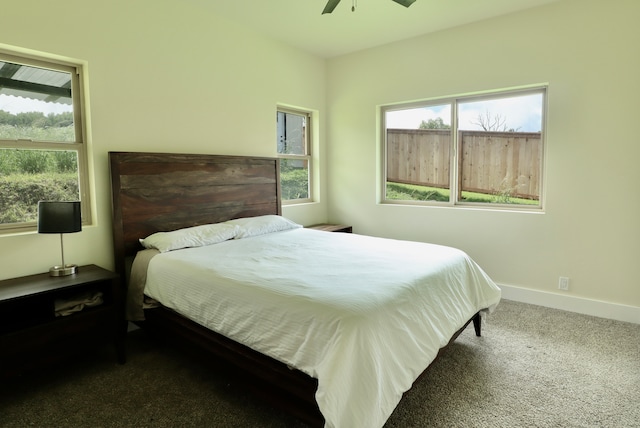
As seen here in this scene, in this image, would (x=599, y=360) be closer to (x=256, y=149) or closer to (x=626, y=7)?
(x=626, y=7)

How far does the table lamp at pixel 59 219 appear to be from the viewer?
225 centimetres

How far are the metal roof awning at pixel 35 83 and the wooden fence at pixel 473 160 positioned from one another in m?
3.24

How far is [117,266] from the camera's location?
2.78 meters

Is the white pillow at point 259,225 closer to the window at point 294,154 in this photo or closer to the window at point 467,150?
the window at point 294,154

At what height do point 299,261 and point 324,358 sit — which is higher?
point 299,261

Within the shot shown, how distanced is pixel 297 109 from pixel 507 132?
239 cm

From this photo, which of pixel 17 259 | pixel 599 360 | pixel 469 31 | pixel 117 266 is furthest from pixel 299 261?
pixel 469 31

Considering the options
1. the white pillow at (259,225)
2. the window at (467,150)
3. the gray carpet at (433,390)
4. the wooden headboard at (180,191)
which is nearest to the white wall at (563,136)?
the window at (467,150)

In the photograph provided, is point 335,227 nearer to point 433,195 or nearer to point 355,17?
point 433,195

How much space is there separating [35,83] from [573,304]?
4684mm

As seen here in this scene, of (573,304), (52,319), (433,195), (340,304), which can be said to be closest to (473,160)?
(433,195)

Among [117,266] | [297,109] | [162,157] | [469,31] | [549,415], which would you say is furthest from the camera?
[297,109]

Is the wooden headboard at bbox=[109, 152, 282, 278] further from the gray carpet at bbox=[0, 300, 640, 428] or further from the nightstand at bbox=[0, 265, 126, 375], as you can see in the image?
the gray carpet at bbox=[0, 300, 640, 428]

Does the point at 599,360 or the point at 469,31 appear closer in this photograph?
the point at 599,360
